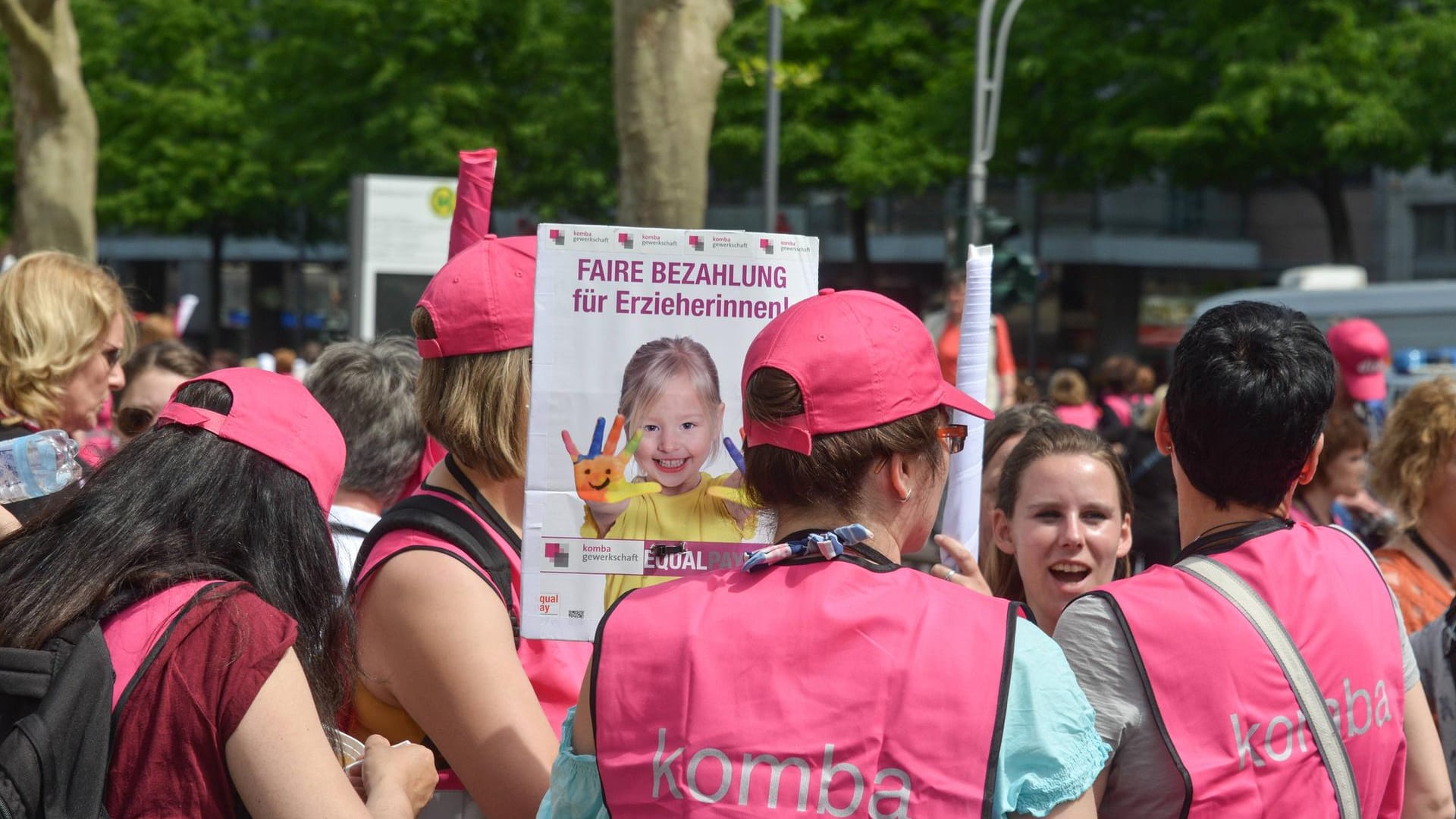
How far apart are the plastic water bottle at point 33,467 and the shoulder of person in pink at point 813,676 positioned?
134cm

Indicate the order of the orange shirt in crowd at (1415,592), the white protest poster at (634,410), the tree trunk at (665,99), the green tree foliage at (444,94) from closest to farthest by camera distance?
1. the white protest poster at (634,410)
2. the orange shirt in crowd at (1415,592)
3. the tree trunk at (665,99)
4. the green tree foliage at (444,94)

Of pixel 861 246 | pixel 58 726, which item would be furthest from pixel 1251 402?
→ pixel 861 246

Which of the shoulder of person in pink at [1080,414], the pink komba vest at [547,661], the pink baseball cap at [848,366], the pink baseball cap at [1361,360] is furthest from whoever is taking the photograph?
the shoulder of person in pink at [1080,414]

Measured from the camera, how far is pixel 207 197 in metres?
33.5

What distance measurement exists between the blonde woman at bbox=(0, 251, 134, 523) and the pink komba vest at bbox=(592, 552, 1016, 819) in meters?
2.16

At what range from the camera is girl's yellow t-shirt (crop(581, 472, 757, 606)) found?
2.49 meters

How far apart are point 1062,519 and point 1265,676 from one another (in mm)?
1191

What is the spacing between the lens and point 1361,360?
25.5ft

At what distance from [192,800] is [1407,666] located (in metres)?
1.90

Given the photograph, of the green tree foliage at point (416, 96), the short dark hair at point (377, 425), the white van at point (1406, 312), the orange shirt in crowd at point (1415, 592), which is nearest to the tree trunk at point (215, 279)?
the green tree foliage at point (416, 96)

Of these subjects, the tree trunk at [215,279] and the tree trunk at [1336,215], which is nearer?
the tree trunk at [1336,215]

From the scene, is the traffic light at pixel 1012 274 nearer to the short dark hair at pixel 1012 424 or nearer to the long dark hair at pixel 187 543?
the short dark hair at pixel 1012 424

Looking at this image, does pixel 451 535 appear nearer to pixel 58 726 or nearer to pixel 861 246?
pixel 58 726

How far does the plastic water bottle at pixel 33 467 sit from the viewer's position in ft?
9.05
